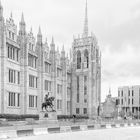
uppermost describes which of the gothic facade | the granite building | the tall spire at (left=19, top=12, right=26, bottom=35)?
the tall spire at (left=19, top=12, right=26, bottom=35)

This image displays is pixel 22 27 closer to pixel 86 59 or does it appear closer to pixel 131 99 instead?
pixel 86 59

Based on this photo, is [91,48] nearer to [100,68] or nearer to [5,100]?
[100,68]

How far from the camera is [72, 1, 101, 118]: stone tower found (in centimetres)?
8394

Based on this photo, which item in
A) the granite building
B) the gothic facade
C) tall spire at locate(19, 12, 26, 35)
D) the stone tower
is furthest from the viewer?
the granite building

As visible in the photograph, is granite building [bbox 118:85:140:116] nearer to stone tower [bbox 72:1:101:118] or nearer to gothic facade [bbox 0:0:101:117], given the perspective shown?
gothic facade [bbox 0:0:101:117]

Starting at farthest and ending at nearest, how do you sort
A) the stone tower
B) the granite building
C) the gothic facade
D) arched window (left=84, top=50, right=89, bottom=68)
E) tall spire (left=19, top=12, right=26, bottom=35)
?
the granite building, arched window (left=84, top=50, right=89, bottom=68), the stone tower, tall spire (left=19, top=12, right=26, bottom=35), the gothic facade

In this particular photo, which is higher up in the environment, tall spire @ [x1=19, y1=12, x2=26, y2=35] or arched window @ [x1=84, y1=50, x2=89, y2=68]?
tall spire @ [x1=19, y1=12, x2=26, y2=35]

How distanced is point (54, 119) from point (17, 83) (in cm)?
1253

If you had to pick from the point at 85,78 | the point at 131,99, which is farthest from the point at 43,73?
the point at 131,99

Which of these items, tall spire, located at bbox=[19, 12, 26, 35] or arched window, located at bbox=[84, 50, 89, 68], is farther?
arched window, located at bbox=[84, 50, 89, 68]

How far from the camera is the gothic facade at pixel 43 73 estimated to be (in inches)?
2137

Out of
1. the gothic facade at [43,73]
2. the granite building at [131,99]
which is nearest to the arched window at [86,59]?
the gothic facade at [43,73]

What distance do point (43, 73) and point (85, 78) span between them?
70.6 ft

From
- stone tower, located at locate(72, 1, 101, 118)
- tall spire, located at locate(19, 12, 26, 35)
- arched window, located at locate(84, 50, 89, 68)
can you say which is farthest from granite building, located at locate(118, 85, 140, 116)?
tall spire, located at locate(19, 12, 26, 35)
